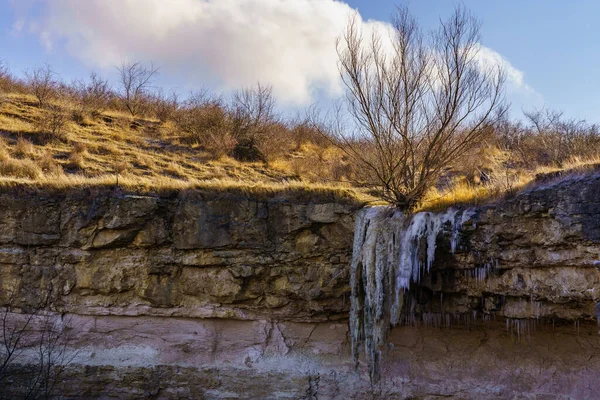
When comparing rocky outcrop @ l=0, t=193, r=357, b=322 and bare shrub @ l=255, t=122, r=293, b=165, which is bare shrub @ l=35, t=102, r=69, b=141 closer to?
bare shrub @ l=255, t=122, r=293, b=165

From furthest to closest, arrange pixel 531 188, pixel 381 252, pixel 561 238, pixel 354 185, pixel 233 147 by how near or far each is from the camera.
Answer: pixel 233 147
pixel 354 185
pixel 381 252
pixel 531 188
pixel 561 238

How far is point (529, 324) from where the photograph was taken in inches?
288

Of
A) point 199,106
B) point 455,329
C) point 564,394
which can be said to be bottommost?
point 564,394

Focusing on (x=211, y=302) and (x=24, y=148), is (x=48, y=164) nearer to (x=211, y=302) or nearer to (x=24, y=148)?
(x=24, y=148)

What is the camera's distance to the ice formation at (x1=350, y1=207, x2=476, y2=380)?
7504 mm

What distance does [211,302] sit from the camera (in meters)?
8.35

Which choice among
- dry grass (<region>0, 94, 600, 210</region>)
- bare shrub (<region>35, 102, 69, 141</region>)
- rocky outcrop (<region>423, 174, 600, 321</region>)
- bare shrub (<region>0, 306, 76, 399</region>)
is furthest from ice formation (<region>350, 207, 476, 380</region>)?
bare shrub (<region>35, 102, 69, 141</region>)

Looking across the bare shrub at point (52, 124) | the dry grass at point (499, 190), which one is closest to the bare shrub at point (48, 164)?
the bare shrub at point (52, 124)

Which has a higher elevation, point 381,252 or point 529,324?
point 381,252

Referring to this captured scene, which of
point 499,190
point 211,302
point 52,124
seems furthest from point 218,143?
point 499,190

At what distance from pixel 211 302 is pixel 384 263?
306cm

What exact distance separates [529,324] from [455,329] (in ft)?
4.01

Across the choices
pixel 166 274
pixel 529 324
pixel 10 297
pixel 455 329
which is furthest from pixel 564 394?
pixel 10 297

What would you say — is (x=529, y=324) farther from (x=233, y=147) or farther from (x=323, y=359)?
(x=233, y=147)
